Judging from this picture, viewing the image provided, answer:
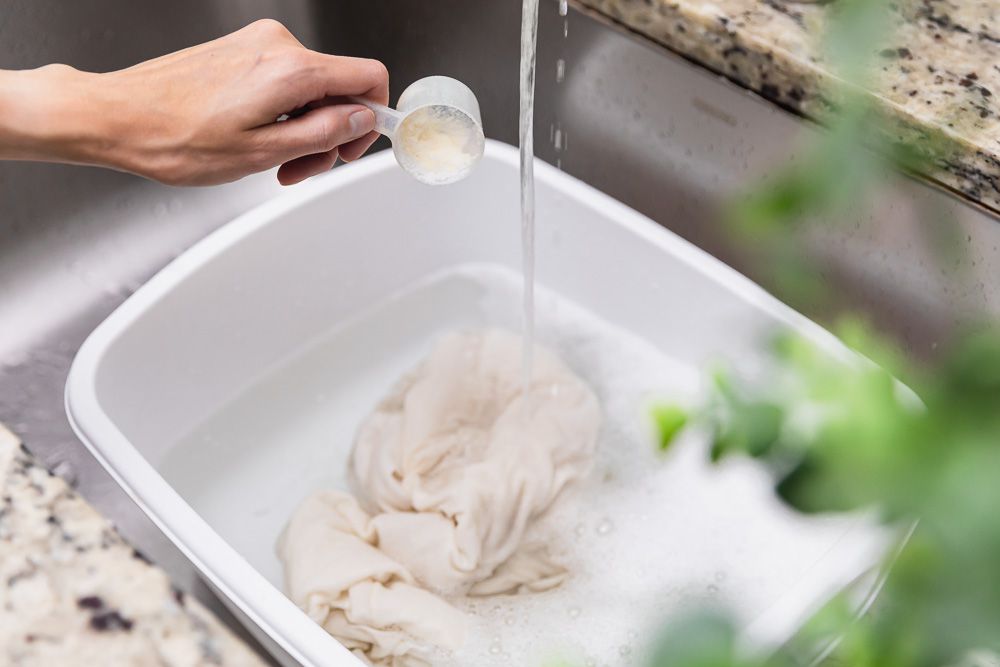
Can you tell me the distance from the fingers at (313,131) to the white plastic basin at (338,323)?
25cm

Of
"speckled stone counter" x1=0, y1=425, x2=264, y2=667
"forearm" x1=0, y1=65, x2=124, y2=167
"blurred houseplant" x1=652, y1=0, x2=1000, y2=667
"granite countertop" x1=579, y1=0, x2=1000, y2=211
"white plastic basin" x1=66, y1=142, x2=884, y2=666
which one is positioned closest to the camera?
"blurred houseplant" x1=652, y1=0, x2=1000, y2=667

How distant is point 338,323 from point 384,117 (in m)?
0.42

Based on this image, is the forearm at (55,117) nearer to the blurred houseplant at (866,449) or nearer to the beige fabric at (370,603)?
the beige fabric at (370,603)

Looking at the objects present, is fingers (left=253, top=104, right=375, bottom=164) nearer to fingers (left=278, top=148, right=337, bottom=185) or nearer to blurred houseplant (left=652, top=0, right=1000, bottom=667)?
fingers (left=278, top=148, right=337, bottom=185)

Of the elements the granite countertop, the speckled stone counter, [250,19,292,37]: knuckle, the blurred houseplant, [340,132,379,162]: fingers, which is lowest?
[340,132,379,162]: fingers

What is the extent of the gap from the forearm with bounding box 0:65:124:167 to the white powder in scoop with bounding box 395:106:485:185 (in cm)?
18

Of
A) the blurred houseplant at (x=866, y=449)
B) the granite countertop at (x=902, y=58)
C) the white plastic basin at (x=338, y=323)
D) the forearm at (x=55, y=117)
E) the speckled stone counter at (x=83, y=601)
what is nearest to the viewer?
the blurred houseplant at (x=866, y=449)

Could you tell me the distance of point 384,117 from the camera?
0.67m

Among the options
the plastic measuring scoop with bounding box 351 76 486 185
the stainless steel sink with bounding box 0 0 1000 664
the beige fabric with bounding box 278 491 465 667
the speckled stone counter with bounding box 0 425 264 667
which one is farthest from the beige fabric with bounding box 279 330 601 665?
the speckled stone counter with bounding box 0 425 264 667

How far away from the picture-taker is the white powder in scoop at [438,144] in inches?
26.5

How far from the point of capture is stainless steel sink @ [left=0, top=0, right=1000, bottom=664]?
882mm

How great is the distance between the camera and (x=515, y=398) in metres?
0.93

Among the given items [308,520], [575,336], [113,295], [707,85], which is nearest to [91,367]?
[308,520]

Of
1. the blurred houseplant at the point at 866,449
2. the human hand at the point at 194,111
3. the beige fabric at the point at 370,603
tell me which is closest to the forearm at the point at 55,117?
the human hand at the point at 194,111
